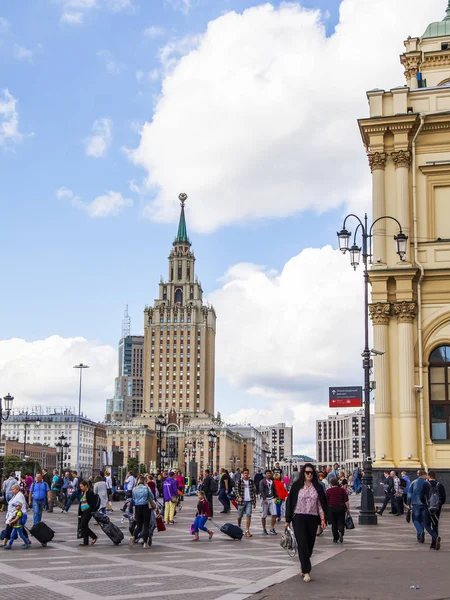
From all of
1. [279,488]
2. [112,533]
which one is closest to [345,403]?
[279,488]

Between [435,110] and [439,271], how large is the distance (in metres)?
7.32

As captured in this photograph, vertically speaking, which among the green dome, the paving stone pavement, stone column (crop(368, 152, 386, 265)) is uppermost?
the green dome

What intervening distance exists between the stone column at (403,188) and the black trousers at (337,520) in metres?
16.7

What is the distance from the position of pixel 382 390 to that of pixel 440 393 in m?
2.53

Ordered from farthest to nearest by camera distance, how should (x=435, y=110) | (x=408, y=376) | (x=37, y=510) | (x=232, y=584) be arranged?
(x=435, y=110) → (x=408, y=376) → (x=37, y=510) → (x=232, y=584)

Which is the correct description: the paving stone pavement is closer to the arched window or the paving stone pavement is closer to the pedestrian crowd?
the pedestrian crowd

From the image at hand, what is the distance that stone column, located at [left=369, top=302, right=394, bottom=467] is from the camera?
33531mm

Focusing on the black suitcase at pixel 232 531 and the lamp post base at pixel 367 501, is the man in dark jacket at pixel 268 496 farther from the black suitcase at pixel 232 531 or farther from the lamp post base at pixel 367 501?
the lamp post base at pixel 367 501

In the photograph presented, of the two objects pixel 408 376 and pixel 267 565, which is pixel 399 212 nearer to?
pixel 408 376

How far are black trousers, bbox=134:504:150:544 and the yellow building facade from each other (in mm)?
15802

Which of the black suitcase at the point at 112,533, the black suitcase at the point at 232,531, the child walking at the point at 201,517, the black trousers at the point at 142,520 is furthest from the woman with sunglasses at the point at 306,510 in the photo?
the child walking at the point at 201,517

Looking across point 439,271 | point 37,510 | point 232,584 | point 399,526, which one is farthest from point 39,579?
point 439,271

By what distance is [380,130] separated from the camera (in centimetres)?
3578

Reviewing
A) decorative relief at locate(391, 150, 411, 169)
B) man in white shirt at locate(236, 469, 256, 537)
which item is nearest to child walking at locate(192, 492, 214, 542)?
man in white shirt at locate(236, 469, 256, 537)
